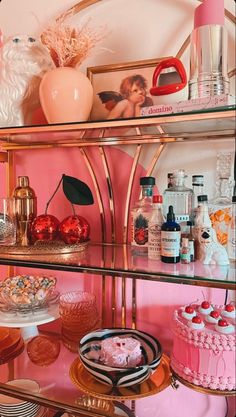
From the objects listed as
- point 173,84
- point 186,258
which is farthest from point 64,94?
A: point 186,258

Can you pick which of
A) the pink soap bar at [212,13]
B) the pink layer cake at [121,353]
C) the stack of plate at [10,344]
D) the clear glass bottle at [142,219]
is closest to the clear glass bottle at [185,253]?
the clear glass bottle at [142,219]

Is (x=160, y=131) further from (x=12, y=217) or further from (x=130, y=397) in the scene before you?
(x=130, y=397)

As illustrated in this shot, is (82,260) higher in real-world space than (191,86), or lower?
lower

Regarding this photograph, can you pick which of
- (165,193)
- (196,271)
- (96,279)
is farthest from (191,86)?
(96,279)

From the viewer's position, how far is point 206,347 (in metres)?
0.74

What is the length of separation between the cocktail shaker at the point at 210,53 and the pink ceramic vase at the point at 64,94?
0.90 ft

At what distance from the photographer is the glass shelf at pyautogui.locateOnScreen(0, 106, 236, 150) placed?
2.34 feet

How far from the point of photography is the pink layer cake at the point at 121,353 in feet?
2.66

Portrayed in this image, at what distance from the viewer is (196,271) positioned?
0.73 metres

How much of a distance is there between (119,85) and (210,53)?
29cm

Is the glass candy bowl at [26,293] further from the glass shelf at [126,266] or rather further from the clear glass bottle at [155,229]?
the clear glass bottle at [155,229]

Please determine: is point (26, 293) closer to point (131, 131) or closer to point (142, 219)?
point (142, 219)

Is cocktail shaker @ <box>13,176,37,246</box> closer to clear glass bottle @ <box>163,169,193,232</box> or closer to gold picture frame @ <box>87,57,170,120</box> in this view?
gold picture frame @ <box>87,57,170,120</box>

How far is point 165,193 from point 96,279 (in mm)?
381
